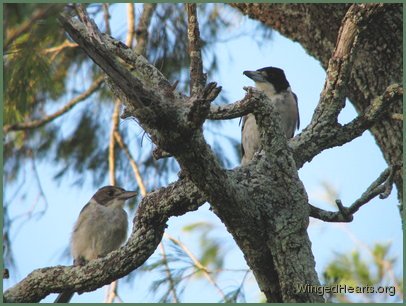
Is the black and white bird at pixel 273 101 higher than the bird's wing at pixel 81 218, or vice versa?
the black and white bird at pixel 273 101

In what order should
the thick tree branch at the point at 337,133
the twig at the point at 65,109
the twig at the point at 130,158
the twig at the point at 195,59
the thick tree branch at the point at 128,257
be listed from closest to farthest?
1. the twig at the point at 195,59
2. the thick tree branch at the point at 128,257
3. the thick tree branch at the point at 337,133
4. the twig at the point at 130,158
5. the twig at the point at 65,109

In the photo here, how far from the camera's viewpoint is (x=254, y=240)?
4301 mm

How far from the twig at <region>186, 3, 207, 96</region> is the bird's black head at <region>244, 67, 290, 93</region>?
295 cm

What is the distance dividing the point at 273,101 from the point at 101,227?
210 centimetres

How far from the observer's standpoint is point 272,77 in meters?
7.44

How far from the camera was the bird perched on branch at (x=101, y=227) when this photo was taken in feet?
21.2

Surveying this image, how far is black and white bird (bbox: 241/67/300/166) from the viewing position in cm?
723

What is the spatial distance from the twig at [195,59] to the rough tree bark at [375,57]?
174 centimetres

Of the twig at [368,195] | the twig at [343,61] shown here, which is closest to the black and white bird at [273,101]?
the twig at [343,61]

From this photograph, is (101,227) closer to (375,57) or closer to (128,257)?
(128,257)

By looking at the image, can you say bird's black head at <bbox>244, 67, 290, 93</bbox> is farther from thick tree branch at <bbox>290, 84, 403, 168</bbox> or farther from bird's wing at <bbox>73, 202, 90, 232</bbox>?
thick tree branch at <bbox>290, 84, 403, 168</bbox>

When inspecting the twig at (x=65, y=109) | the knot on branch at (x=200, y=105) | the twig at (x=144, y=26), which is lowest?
the knot on branch at (x=200, y=105)

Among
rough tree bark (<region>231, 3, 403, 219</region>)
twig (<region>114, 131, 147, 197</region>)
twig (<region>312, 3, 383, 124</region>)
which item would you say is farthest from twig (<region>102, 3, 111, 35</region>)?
twig (<region>312, 3, 383, 124</region>)

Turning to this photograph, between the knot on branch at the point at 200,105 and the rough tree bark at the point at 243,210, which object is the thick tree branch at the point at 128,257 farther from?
the knot on branch at the point at 200,105
